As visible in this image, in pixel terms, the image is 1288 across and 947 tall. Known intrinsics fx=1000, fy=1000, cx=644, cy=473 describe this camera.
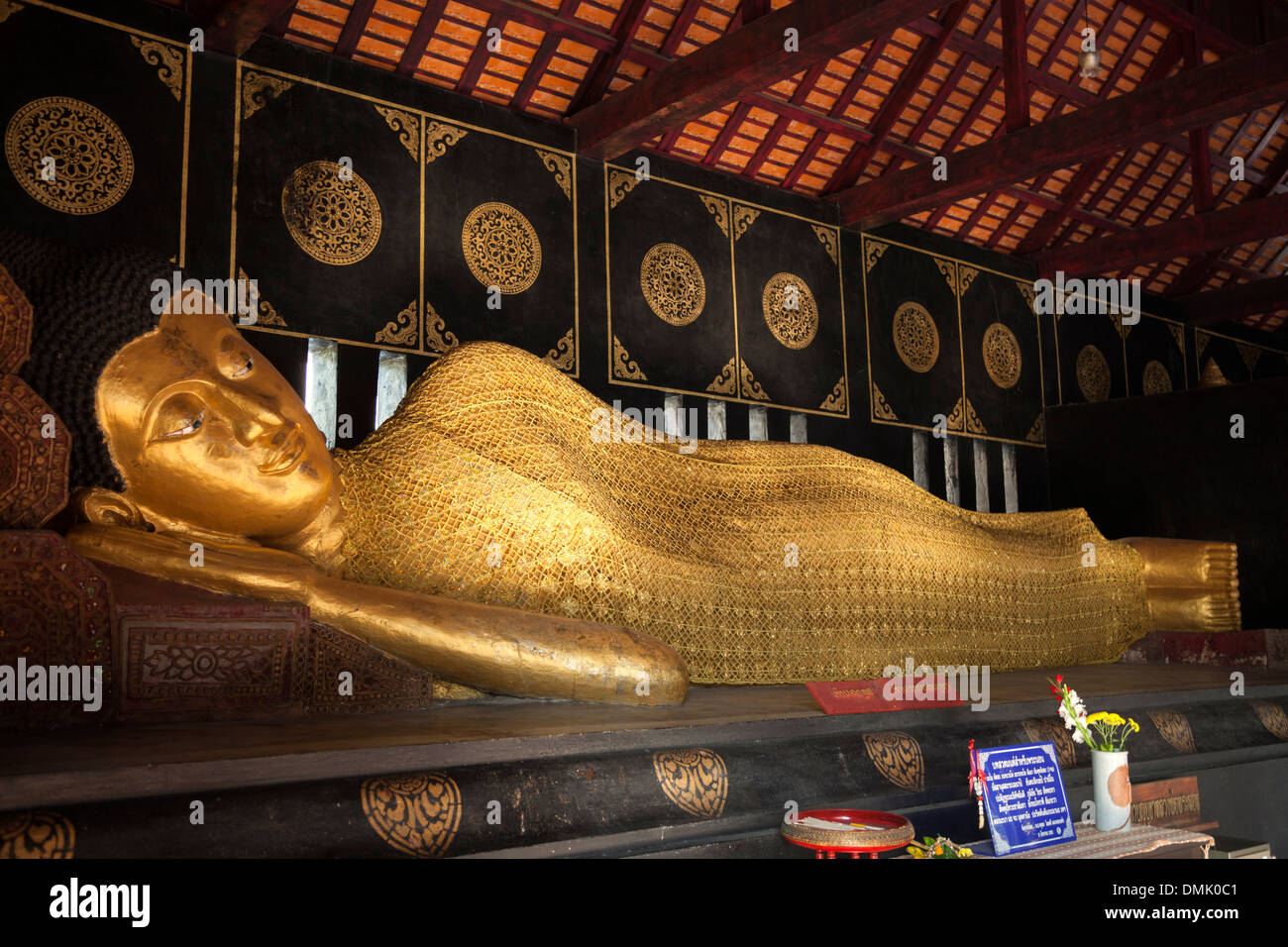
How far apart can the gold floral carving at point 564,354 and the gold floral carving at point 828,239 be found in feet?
6.77

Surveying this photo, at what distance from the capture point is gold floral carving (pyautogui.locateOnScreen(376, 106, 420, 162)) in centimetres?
461

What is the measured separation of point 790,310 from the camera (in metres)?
6.05

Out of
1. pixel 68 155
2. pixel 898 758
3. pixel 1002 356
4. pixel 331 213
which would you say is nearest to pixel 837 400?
pixel 1002 356

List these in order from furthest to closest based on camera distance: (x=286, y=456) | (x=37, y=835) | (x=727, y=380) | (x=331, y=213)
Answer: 1. (x=727, y=380)
2. (x=331, y=213)
3. (x=286, y=456)
4. (x=37, y=835)

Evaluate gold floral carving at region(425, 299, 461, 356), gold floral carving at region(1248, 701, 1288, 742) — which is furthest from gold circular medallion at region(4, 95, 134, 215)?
gold floral carving at region(1248, 701, 1288, 742)

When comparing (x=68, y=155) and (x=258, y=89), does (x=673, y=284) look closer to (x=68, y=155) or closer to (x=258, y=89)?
(x=258, y=89)

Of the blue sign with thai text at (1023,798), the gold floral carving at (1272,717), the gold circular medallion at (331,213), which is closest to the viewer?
the blue sign with thai text at (1023,798)

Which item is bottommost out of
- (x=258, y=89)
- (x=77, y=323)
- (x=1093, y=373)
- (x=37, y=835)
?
(x=37, y=835)

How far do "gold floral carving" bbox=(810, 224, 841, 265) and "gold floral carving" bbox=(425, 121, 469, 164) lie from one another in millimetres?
2448

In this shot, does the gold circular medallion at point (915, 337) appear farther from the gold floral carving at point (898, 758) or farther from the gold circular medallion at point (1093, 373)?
the gold floral carving at point (898, 758)

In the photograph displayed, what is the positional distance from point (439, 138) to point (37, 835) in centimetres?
409

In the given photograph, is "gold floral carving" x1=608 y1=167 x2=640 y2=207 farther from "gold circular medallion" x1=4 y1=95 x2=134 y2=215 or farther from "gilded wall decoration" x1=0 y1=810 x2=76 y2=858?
"gilded wall decoration" x1=0 y1=810 x2=76 y2=858

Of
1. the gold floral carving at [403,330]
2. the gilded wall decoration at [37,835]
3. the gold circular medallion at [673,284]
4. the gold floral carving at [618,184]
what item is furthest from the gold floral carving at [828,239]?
the gilded wall decoration at [37,835]

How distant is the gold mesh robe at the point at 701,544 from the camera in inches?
98.0
